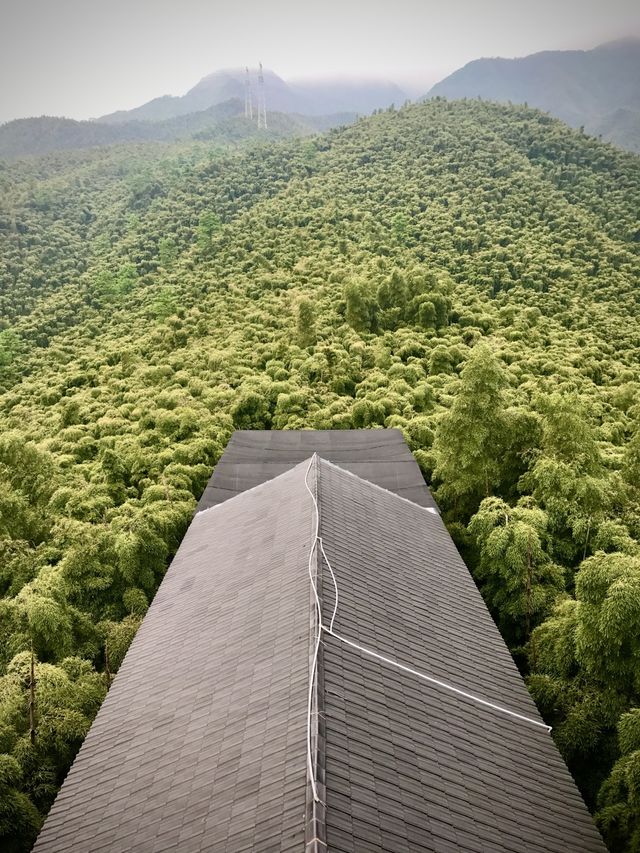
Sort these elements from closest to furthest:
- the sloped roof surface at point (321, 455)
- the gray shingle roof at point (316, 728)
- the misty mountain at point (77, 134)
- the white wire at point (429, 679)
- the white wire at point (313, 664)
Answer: the white wire at point (313, 664) → the gray shingle roof at point (316, 728) → the white wire at point (429, 679) → the sloped roof surface at point (321, 455) → the misty mountain at point (77, 134)

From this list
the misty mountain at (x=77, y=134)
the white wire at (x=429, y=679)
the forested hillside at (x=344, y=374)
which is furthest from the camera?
the misty mountain at (x=77, y=134)

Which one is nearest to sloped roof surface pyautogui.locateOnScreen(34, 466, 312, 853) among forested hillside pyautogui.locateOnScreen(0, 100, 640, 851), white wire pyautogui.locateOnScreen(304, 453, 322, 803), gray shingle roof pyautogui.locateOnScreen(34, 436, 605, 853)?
gray shingle roof pyautogui.locateOnScreen(34, 436, 605, 853)

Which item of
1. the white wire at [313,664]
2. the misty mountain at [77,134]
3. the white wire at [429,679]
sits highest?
the misty mountain at [77,134]

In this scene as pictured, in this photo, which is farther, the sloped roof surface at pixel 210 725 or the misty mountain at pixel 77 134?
the misty mountain at pixel 77 134

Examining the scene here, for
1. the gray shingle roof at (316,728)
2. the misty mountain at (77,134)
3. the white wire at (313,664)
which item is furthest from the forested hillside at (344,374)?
the misty mountain at (77,134)

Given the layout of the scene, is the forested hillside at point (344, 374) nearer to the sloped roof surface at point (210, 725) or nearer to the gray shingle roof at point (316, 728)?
the gray shingle roof at point (316, 728)

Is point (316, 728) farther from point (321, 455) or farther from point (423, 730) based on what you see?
point (321, 455)

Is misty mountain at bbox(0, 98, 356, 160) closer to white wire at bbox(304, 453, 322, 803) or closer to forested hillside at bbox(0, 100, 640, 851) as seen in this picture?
forested hillside at bbox(0, 100, 640, 851)

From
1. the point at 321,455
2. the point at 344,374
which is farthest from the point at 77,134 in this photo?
the point at 321,455
